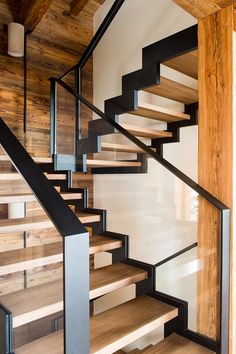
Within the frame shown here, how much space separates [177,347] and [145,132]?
70.3 inches

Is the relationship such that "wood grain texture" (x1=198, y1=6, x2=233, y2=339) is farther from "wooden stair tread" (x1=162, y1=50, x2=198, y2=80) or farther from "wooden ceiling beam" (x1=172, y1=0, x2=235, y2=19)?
"wooden stair tread" (x1=162, y1=50, x2=198, y2=80)

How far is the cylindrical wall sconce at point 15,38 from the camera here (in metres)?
3.47

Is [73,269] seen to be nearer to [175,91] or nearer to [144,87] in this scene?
[144,87]

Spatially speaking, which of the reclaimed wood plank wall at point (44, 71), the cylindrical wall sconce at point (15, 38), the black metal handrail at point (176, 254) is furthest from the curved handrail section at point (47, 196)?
the cylindrical wall sconce at point (15, 38)

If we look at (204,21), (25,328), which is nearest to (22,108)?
(204,21)

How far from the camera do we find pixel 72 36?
14.2 feet

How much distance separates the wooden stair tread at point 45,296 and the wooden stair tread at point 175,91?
5.18 ft

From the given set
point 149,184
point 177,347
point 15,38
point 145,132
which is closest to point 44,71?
point 15,38

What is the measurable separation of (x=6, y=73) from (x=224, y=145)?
290 centimetres

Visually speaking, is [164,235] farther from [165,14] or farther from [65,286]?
[165,14]

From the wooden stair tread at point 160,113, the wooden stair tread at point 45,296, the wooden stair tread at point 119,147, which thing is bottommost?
the wooden stair tread at point 45,296

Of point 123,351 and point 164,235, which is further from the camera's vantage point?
point 123,351

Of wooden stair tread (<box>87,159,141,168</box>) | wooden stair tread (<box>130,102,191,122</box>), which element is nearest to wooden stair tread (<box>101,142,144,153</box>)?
wooden stair tread (<box>87,159,141,168</box>)

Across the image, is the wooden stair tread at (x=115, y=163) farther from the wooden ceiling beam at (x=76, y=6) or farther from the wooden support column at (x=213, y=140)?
the wooden ceiling beam at (x=76, y=6)
